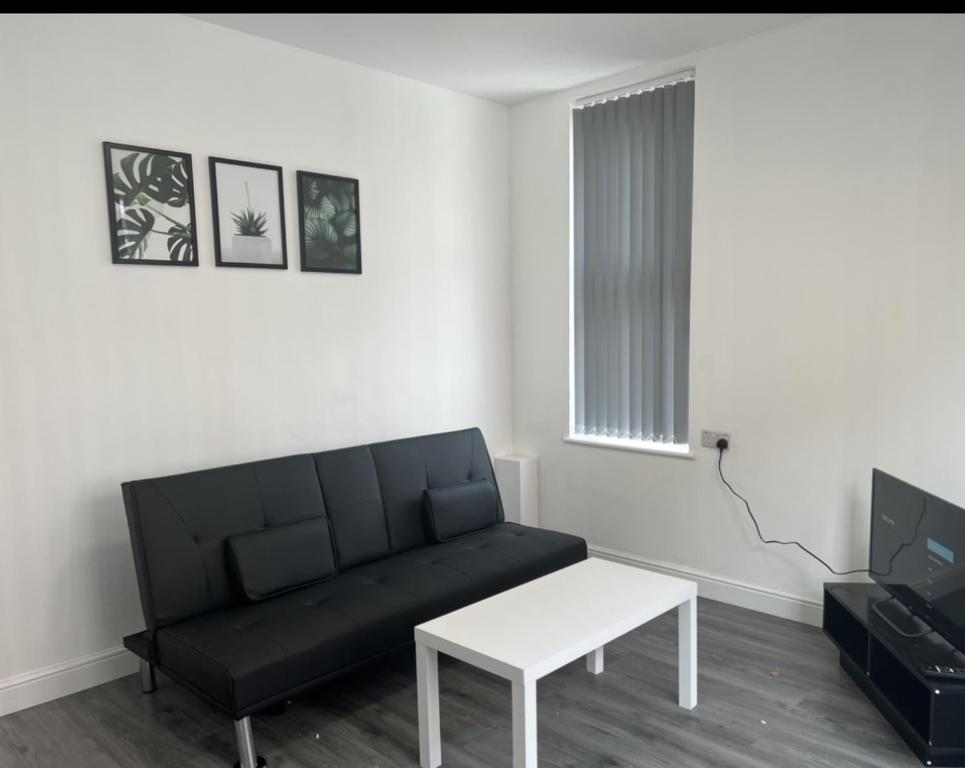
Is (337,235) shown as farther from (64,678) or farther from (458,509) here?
(64,678)

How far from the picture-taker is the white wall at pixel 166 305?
2658 millimetres

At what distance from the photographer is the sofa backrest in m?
2.60

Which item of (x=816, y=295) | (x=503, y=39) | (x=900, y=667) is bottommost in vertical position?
(x=900, y=667)

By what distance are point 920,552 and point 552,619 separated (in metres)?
1.30

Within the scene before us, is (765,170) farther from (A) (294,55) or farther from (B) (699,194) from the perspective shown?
(A) (294,55)

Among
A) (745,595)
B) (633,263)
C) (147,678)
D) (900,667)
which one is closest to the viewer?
(900,667)

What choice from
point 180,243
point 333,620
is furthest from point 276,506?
point 180,243

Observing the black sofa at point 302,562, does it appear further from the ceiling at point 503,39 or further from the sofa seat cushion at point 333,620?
the ceiling at point 503,39

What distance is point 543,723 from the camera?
251 centimetres

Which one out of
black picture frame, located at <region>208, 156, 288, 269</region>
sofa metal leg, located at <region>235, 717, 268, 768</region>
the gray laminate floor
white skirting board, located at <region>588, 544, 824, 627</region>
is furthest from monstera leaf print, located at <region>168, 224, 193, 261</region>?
white skirting board, located at <region>588, 544, 824, 627</region>

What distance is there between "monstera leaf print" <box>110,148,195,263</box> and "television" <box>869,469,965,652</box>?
115 inches

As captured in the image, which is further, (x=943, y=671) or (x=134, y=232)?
(x=134, y=232)

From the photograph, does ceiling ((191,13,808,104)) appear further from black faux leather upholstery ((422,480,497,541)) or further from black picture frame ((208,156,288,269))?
black faux leather upholstery ((422,480,497,541))

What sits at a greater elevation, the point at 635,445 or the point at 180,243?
the point at 180,243
